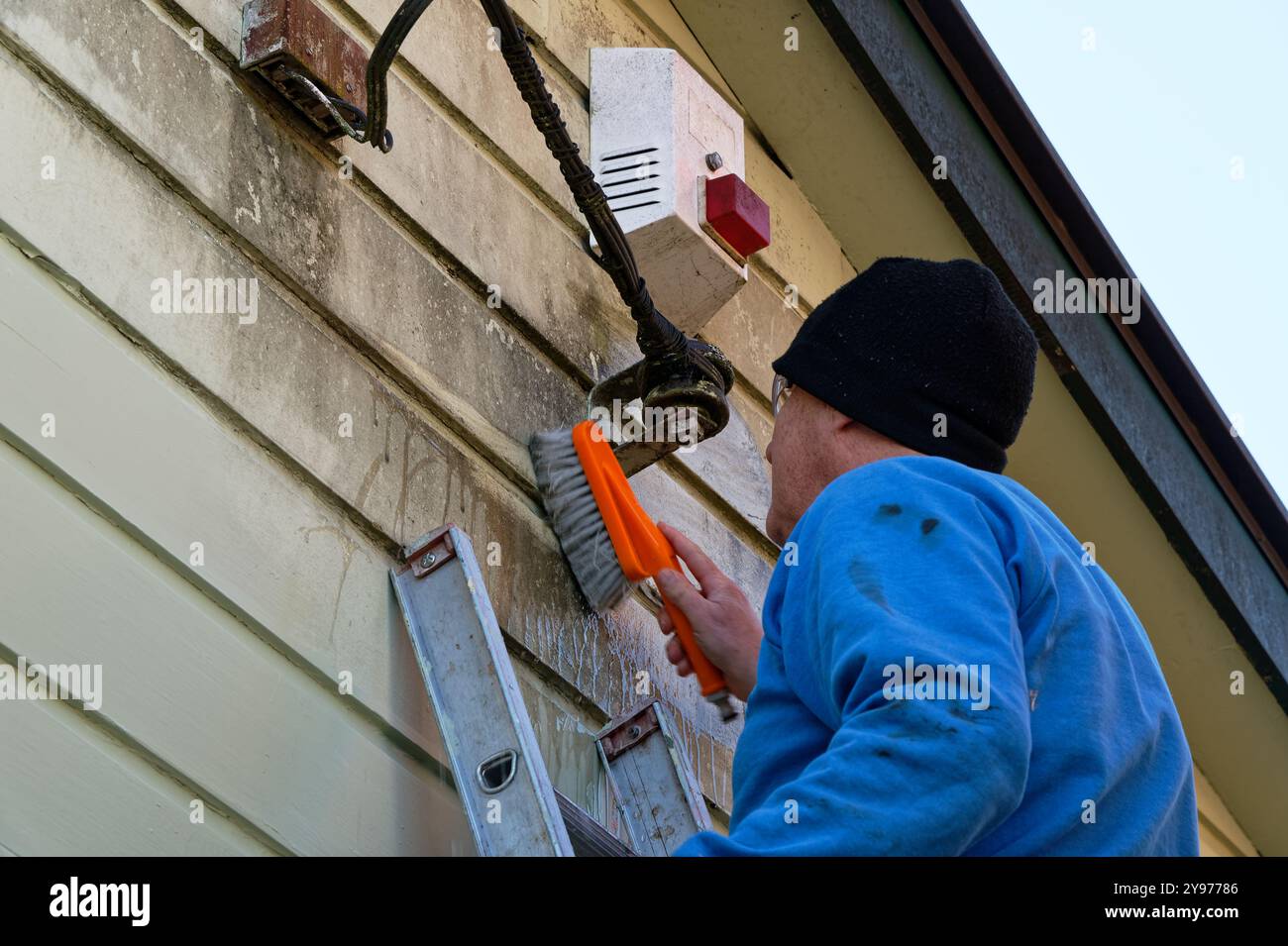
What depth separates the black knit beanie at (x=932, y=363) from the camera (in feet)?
6.36

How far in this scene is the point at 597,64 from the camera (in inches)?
114

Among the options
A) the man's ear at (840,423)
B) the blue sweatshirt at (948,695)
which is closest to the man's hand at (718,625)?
the man's ear at (840,423)

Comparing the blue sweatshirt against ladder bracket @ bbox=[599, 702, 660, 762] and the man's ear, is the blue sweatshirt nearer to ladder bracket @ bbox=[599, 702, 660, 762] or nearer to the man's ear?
the man's ear

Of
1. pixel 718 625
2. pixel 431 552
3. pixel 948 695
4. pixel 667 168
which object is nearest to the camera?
pixel 948 695

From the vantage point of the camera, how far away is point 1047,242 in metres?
3.31

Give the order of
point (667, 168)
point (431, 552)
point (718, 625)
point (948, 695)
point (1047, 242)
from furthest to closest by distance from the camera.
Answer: point (1047, 242) → point (667, 168) → point (718, 625) → point (431, 552) → point (948, 695)

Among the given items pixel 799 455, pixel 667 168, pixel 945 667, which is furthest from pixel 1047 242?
pixel 945 667

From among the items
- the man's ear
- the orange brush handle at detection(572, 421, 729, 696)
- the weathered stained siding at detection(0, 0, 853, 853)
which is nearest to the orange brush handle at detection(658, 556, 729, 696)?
the orange brush handle at detection(572, 421, 729, 696)

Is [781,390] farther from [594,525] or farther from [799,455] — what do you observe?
[594,525]

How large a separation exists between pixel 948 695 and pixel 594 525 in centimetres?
106

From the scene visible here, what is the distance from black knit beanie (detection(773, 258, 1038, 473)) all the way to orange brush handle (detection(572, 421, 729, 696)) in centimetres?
48

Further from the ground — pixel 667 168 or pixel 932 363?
pixel 667 168

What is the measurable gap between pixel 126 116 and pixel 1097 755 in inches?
47.6
